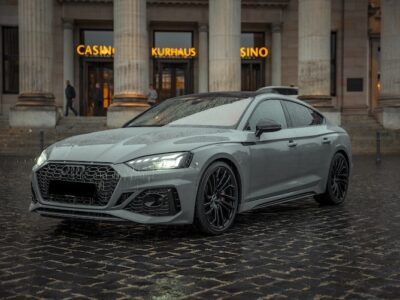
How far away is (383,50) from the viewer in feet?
94.9

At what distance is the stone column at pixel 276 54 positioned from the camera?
1347 inches

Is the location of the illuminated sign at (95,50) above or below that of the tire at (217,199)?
above

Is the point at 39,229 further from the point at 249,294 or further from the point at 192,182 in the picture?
the point at 249,294

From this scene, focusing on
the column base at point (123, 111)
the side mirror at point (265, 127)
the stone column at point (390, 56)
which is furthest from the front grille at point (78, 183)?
the stone column at point (390, 56)

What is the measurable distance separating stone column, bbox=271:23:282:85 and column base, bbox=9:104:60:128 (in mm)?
13575

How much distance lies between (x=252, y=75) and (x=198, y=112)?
27820 mm

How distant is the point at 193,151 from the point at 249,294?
86.7 inches

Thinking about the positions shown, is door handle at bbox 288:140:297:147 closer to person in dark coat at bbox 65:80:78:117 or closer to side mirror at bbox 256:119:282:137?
side mirror at bbox 256:119:282:137

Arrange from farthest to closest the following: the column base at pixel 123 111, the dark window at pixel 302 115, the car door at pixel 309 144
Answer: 1. the column base at pixel 123 111
2. the dark window at pixel 302 115
3. the car door at pixel 309 144

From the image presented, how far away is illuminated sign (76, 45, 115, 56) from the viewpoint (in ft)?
111

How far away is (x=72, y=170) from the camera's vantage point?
6285 millimetres

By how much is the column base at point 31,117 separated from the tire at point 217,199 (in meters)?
19.5

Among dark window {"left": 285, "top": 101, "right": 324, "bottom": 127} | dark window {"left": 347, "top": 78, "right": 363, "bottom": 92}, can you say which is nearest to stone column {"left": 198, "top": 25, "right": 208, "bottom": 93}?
dark window {"left": 347, "top": 78, "right": 363, "bottom": 92}

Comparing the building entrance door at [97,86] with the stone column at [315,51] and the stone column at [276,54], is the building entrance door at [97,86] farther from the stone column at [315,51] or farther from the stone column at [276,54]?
the stone column at [315,51]
